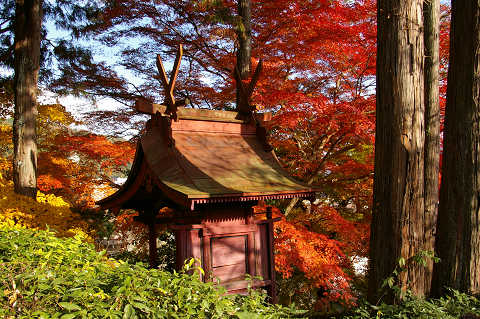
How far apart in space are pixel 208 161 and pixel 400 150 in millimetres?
2847

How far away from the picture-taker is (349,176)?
1038 cm

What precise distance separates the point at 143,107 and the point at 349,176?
22.7 ft

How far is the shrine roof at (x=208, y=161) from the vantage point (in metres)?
4.93

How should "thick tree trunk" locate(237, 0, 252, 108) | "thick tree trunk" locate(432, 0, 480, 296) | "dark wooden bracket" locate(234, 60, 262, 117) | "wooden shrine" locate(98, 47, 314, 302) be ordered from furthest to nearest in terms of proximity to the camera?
"thick tree trunk" locate(237, 0, 252, 108)
"dark wooden bracket" locate(234, 60, 262, 117)
"wooden shrine" locate(98, 47, 314, 302)
"thick tree trunk" locate(432, 0, 480, 296)

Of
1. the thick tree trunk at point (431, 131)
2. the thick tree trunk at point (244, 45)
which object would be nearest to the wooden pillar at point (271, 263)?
the thick tree trunk at point (431, 131)

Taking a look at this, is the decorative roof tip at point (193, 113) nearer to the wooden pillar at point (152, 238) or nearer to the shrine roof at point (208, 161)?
the shrine roof at point (208, 161)

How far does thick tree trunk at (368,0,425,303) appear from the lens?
3842 millimetres

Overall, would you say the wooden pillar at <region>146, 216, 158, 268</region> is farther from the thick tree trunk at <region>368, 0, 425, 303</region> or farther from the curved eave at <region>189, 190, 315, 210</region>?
the thick tree trunk at <region>368, 0, 425, 303</region>

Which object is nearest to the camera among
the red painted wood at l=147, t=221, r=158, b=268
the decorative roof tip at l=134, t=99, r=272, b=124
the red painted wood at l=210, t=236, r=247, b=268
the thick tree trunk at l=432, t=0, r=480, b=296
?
the thick tree trunk at l=432, t=0, r=480, b=296

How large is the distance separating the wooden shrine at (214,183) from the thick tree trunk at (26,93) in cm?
407

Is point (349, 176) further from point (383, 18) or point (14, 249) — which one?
point (14, 249)

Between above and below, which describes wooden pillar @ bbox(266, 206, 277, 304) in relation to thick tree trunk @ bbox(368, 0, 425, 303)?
below

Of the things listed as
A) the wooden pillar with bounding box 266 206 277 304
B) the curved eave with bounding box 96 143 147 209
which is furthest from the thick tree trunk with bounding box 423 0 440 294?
the curved eave with bounding box 96 143 147 209

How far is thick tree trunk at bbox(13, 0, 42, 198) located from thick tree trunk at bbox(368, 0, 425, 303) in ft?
28.8
